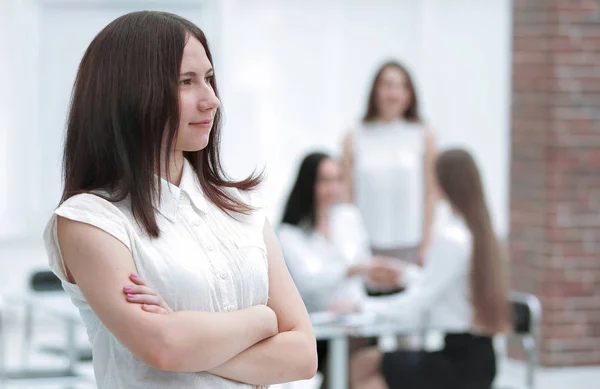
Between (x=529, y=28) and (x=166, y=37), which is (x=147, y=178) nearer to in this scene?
(x=166, y=37)

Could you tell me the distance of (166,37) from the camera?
1.59 meters

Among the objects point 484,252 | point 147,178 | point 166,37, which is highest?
point 166,37

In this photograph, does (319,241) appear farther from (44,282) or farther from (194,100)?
(194,100)

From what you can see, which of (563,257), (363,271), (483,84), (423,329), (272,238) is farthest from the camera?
(483,84)

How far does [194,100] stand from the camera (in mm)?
1597

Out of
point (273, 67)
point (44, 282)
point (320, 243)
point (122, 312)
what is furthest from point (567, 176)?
point (122, 312)

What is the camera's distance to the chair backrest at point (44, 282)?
498cm

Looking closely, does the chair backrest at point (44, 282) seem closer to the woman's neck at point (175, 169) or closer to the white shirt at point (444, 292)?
the white shirt at point (444, 292)

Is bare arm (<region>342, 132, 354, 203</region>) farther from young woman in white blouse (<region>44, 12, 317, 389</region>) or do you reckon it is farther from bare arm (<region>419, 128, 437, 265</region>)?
young woman in white blouse (<region>44, 12, 317, 389</region>)

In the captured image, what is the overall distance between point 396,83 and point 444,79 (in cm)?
285

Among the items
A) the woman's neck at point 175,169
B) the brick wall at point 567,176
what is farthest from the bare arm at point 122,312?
the brick wall at point 567,176

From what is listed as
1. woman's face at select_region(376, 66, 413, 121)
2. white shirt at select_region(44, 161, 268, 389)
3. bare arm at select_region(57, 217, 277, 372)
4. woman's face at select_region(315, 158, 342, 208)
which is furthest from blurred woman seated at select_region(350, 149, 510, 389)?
bare arm at select_region(57, 217, 277, 372)

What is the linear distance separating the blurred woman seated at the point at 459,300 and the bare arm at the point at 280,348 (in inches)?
83.4

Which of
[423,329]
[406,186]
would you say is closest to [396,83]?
[406,186]
